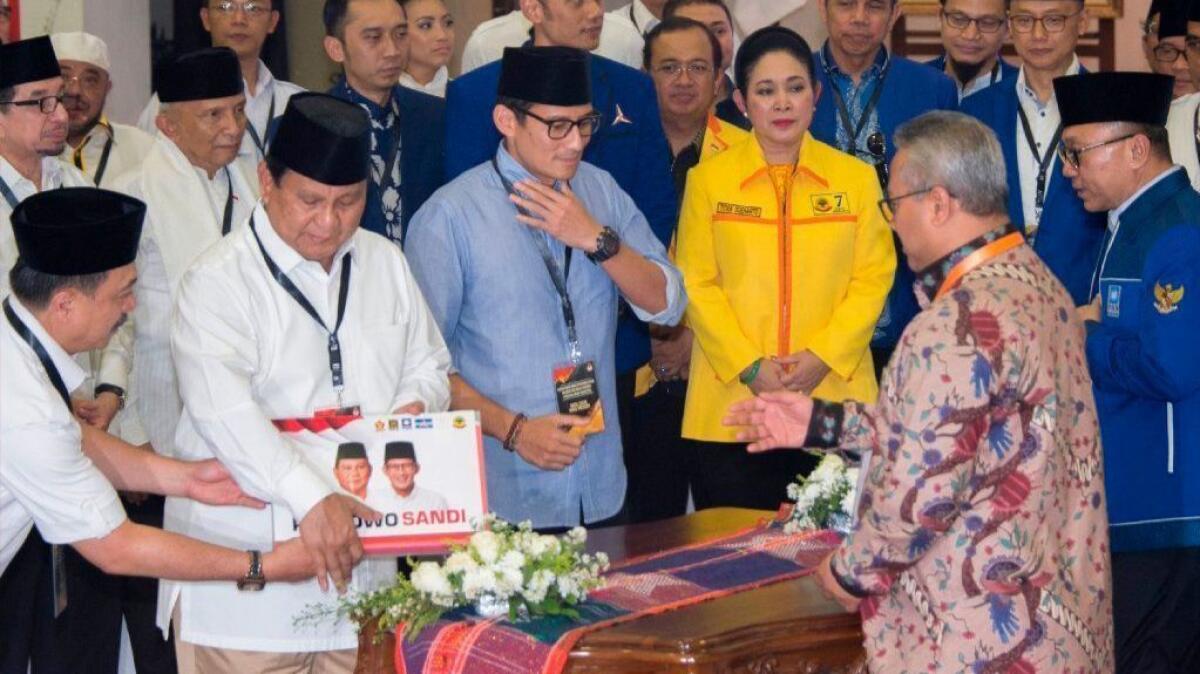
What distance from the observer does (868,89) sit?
5613mm

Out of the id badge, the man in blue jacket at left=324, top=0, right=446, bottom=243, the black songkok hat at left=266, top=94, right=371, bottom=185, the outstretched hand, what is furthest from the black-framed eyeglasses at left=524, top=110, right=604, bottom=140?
the man in blue jacket at left=324, top=0, right=446, bottom=243

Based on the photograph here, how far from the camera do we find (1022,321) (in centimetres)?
309

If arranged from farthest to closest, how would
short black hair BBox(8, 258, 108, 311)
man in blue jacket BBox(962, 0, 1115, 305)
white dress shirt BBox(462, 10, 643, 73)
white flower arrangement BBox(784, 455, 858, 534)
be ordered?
white dress shirt BBox(462, 10, 643, 73)
man in blue jacket BBox(962, 0, 1115, 305)
white flower arrangement BBox(784, 455, 858, 534)
short black hair BBox(8, 258, 108, 311)

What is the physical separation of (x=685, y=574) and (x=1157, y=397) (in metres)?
1.32

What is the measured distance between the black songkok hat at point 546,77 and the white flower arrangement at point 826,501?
3.46ft

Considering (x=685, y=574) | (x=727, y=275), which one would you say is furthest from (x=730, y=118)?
(x=685, y=574)

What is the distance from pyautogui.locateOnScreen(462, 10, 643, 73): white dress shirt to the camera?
6.18m

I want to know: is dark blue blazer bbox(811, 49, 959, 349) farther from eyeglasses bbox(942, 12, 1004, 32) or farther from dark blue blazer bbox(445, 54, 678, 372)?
dark blue blazer bbox(445, 54, 678, 372)

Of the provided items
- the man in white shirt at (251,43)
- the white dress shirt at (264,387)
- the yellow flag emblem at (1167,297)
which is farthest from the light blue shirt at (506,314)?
the man in white shirt at (251,43)

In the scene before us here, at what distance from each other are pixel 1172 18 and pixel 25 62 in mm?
4088

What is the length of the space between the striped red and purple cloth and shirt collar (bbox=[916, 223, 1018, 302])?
2.52ft

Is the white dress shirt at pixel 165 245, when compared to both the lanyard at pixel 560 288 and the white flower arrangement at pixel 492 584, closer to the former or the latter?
the lanyard at pixel 560 288

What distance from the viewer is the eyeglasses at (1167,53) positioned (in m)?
6.57

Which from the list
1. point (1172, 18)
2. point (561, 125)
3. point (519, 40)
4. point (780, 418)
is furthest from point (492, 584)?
point (1172, 18)
